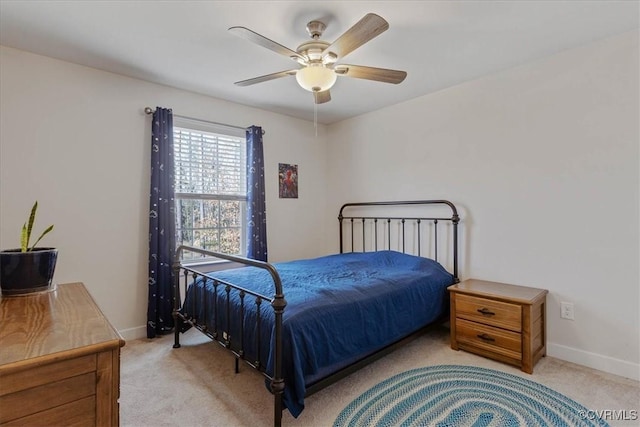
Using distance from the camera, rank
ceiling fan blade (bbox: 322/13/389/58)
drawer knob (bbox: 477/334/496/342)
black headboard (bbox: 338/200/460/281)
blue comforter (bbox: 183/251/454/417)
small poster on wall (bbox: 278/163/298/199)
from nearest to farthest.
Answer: ceiling fan blade (bbox: 322/13/389/58) < blue comforter (bbox: 183/251/454/417) < drawer knob (bbox: 477/334/496/342) < black headboard (bbox: 338/200/460/281) < small poster on wall (bbox: 278/163/298/199)

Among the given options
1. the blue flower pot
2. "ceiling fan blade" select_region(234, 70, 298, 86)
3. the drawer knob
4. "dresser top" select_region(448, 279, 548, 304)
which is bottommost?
the drawer knob

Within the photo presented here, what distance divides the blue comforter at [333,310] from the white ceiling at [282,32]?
172cm

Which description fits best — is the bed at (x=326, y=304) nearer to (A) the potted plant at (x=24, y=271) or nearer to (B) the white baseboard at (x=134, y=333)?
(B) the white baseboard at (x=134, y=333)

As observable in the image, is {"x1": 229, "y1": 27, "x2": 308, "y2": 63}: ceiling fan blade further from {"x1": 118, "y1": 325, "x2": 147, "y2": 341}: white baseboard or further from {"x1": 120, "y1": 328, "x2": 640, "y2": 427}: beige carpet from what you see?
{"x1": 118, "y1": 325, "x2": 147, "y2": 341}: white baseboard

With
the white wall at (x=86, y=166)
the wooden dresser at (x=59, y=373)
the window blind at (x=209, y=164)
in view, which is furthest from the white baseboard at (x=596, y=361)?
the white wall at (x=86, y=166)

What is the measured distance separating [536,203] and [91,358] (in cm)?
296

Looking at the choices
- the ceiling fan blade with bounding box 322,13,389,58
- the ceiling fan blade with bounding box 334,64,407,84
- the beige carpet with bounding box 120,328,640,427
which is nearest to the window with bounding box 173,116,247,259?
the beige carpet with bounding box 120,328,640,427

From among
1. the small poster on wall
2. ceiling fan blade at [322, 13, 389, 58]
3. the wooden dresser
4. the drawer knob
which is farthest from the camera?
the small poster on wall

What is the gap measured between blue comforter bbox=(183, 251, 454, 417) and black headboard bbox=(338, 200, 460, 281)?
318mm

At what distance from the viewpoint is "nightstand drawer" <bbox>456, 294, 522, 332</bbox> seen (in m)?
2.29

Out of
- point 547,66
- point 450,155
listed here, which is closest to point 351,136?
point 450,155

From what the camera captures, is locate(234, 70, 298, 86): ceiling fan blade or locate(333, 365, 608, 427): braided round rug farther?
locate(234, 70, 298, 86): ceiling fan blade

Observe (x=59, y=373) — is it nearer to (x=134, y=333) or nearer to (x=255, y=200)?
(x=134, y=333)

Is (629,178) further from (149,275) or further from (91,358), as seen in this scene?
(149,275)
